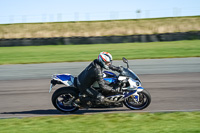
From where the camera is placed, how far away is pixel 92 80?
25.1ft

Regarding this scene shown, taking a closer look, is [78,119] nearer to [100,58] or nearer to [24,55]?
[100,58]

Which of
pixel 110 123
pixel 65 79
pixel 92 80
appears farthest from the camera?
pixel 65 79

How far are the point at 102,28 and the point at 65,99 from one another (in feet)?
111

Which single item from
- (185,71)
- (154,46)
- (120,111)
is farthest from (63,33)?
(120,111)

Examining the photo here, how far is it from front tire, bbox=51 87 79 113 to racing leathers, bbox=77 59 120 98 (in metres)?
0.29

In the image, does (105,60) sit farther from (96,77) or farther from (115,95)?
(115,95)

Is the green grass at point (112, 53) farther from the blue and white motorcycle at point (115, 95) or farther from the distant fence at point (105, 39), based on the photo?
the blue and white motorcycle at point (115, 95)

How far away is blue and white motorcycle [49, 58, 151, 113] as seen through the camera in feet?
25.3

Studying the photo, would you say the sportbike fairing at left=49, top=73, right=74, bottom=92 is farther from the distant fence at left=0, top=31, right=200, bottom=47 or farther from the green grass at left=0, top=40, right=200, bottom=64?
the distant fence at left=0, top=31, right=200, bottom=47

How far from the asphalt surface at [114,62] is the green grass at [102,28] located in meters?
22.7

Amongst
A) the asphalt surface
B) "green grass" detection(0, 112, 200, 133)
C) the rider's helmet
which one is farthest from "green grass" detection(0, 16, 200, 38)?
"green grass" detection(0, 112, 200, 133)

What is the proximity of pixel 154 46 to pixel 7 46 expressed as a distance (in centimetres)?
1260

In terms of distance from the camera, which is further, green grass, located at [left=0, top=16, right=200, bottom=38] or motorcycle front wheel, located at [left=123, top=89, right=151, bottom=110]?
green grass, located at [left=0, top=16, right=200, bottom=38]

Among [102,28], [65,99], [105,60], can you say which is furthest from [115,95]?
[102,28]
